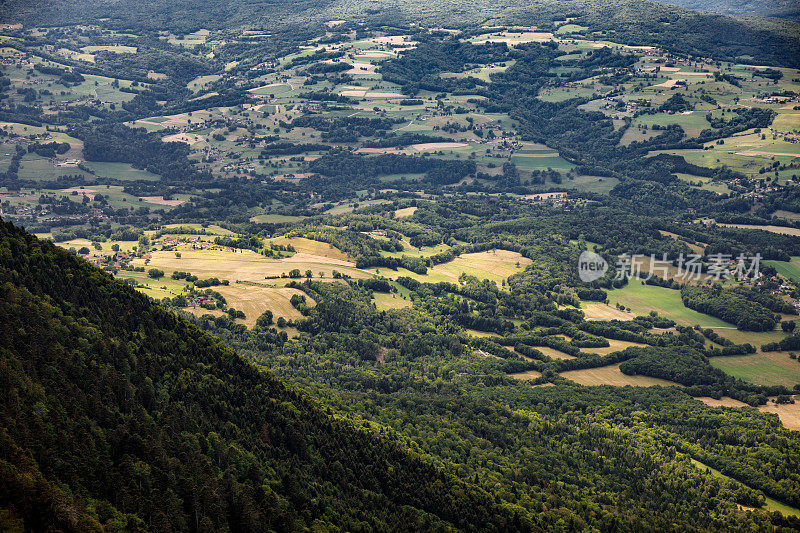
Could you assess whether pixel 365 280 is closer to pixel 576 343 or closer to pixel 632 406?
pixel 576 343

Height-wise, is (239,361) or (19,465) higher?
(19,465)

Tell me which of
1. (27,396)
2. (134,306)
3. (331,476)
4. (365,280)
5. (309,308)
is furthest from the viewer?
(365,280)

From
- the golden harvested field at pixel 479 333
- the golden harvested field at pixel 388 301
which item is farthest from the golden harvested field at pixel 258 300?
the golden harvested field at pixel 479 333

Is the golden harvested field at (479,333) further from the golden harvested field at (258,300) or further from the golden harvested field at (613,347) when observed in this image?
the golden harvested field at (258,300)

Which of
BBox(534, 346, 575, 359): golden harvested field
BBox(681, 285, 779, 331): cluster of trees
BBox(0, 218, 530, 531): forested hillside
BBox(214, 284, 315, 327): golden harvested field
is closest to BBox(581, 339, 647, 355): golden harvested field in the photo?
BBox(534, 346, 575, 359): golden harvested field

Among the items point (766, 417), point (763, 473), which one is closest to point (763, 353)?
point (766, 417)

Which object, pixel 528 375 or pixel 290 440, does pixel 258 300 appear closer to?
pixel 528 375

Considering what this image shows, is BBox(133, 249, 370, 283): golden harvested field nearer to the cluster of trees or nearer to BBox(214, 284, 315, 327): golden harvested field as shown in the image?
BBox(214, 284, 315, 327): golden harvested field
